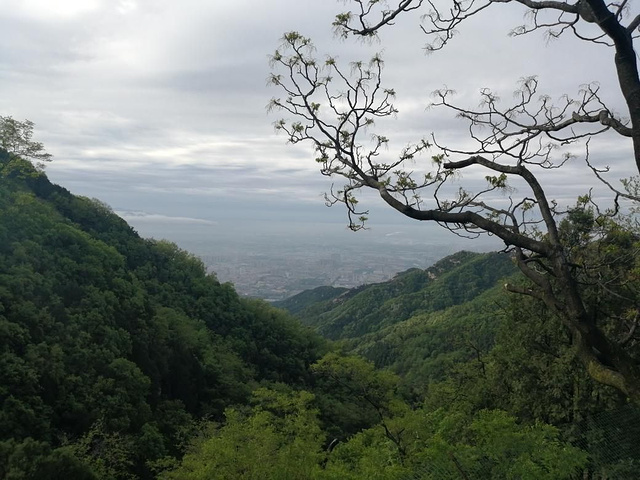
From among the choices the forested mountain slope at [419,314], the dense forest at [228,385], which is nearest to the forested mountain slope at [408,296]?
the forested mountain slope at [419,314]

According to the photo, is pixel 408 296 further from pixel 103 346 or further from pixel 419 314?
pixel 103 346

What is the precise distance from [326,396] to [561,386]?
90.2 feet

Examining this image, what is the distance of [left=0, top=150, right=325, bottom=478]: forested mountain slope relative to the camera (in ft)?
64.1

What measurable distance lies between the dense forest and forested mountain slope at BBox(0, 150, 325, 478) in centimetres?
10

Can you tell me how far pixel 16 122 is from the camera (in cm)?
3494

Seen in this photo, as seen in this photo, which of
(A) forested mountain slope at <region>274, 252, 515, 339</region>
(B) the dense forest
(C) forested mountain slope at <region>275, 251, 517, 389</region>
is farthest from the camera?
(A) forested mountain slope at <region>274, 252, 515, 339</region>

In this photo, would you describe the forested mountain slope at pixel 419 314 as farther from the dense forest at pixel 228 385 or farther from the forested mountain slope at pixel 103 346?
the forested mountain slope at pixel 103 346

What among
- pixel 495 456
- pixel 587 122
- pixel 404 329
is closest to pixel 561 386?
pixel 495 456

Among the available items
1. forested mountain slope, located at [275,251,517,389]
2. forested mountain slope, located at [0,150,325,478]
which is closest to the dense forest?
forested mountain slope, located at [0,150,325,478]

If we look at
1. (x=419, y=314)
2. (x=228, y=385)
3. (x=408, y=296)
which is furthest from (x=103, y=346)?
(x=408, y=296)

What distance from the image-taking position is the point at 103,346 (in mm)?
26250

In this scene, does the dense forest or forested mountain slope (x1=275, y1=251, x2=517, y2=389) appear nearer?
the dense forest

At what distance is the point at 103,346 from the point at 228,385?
1052cm

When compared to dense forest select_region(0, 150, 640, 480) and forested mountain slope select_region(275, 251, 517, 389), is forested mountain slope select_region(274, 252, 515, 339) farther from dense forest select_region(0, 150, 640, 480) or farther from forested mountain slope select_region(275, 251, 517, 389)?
dense forest select_region(0, 150, 640, 480)
